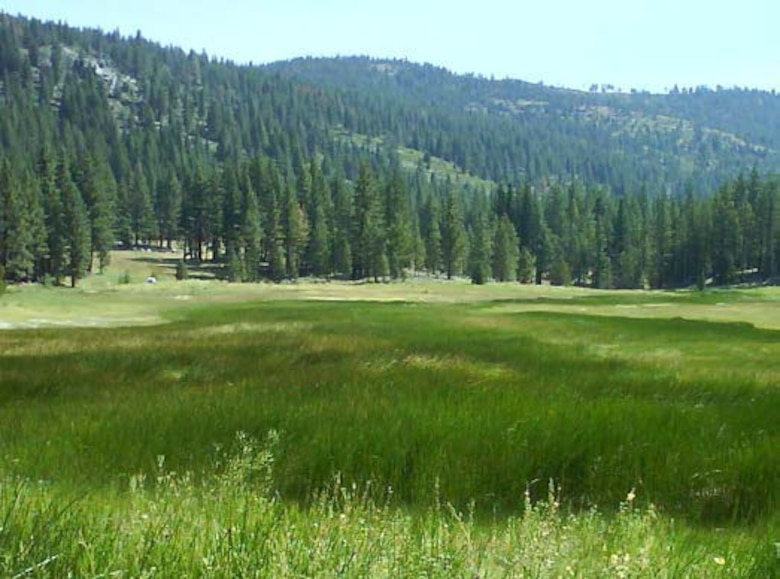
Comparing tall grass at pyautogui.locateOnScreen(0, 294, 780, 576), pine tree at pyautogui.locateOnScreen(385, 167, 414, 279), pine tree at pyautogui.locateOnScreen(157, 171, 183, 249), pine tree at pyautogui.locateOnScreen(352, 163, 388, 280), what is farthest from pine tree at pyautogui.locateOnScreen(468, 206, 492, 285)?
tall grass at pyautogui.locateOnScreen(0, 294, 780, 576)

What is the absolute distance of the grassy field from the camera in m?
4.49

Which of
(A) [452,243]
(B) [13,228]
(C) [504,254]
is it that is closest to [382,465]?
(B) [13,228]

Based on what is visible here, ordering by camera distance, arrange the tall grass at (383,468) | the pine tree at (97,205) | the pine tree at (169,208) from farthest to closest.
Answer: the pine tree at (169,208)
the pine tree at (97,205)
the tall grass at (383,468)

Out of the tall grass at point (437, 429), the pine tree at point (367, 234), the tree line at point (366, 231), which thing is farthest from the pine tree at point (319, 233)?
the tall grass at point (437, 429)

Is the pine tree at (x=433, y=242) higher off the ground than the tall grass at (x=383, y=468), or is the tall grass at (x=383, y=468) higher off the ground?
the pine tree at (x=433, y=242)

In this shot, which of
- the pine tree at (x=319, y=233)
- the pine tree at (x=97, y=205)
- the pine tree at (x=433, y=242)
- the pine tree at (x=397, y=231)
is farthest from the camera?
the pine tree at (x=433, y=242)

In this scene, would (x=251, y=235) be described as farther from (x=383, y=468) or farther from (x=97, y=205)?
(x=383, y=468)

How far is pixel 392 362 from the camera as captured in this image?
62.6 feet

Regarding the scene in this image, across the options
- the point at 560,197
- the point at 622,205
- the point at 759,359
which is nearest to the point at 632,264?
the point at 622,205

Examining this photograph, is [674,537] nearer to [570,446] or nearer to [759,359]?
[570,446]

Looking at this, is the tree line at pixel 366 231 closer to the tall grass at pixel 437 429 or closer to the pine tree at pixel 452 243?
the pine tree at pixel 452 243

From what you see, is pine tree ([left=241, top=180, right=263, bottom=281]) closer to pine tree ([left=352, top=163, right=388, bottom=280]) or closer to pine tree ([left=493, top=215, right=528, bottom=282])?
pine tree ([left=352, top=163, right=388, bottom=280])

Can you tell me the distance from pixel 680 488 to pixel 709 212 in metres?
148

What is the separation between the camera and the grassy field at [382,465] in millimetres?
4488
